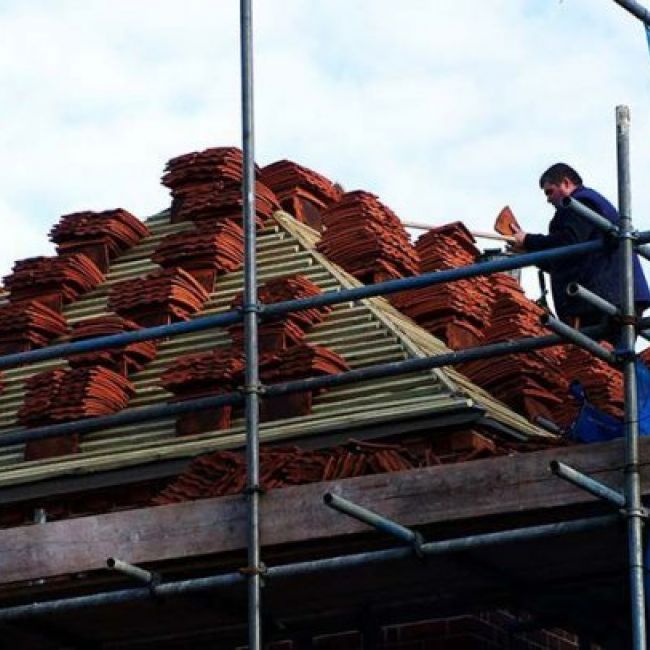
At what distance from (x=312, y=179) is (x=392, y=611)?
243 inches

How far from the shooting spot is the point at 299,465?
581 inches

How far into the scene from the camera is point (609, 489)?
13.1 meters

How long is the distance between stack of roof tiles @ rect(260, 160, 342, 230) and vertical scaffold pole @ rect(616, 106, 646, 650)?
23.0 ft

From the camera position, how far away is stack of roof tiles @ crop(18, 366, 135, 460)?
61.6 feet

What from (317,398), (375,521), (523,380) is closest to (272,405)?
(317,398)

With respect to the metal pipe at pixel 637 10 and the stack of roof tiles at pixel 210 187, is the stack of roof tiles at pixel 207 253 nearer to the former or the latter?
the stack of roof tiles at pixel 210 187

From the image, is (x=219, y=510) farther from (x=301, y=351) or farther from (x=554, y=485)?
(x=301, y=351)

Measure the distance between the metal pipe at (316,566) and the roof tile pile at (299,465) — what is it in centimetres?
61

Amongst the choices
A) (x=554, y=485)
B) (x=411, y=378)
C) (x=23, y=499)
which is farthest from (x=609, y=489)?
(x=23, y=499)

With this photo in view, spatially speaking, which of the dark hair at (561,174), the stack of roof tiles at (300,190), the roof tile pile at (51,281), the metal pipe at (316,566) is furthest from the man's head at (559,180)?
the roof tile pile at (51,281)

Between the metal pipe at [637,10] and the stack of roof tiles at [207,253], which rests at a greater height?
the stack of roof tiles at [207,253]

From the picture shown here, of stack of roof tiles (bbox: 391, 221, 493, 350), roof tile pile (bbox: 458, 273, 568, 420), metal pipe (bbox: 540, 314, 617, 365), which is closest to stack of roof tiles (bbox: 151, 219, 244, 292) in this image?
stack of roof tiles (bbox: 391, 221, 493, 350)

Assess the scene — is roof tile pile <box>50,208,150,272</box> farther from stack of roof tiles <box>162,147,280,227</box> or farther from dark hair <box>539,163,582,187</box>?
dark hair <box>539,163,582,187</box>

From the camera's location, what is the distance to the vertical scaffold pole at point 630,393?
12883mm
